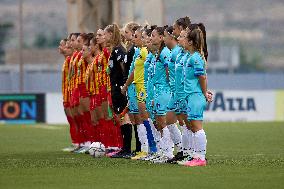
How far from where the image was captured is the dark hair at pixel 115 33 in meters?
18.2

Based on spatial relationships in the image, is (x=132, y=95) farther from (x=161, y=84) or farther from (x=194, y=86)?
(x=194, y=86)

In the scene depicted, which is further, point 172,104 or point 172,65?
point 172,65

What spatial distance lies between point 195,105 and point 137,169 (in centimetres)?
132

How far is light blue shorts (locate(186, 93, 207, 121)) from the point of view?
1526 centimetres

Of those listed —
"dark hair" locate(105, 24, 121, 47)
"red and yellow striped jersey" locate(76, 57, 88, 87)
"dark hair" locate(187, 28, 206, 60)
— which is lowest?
"red and yellow striped jersey" locate(76, 57, 88, 87)

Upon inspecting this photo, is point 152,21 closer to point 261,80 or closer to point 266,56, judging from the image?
point 261,80

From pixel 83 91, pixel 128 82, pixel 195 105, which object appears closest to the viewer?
pixel 195 105

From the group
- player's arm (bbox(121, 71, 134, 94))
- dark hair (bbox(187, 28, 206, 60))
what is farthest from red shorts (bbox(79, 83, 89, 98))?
dark hair (bbox(187, 28, 206, 60))

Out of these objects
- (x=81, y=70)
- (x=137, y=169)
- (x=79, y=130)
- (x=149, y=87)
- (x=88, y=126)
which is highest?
(x=81, y=70)

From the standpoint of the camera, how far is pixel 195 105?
603 inches

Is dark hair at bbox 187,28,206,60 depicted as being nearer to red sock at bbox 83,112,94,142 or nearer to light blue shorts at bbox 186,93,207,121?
light blue shorts at bbox 186,93,207,121

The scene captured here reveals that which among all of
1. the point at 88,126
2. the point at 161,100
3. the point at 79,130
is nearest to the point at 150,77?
the point at 161,100

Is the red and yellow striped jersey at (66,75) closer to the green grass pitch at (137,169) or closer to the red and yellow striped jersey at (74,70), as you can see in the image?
the red and yellow striped jersey at (74,70)

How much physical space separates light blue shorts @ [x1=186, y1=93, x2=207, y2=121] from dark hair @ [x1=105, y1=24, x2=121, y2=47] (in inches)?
126
